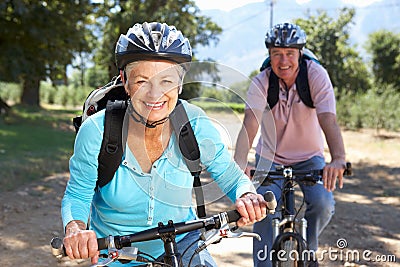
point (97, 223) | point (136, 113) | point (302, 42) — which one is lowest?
point (97, 223)

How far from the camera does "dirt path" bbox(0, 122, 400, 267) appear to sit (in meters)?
5.70

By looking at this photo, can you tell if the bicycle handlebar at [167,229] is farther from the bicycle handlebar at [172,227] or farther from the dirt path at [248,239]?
the dirt path at [248,239]

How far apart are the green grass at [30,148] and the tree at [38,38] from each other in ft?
5.70

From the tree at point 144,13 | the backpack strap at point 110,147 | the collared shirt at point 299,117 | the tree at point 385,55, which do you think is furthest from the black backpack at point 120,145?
the tree at point 385,55

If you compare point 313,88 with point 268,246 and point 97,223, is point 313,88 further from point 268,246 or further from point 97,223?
point 97,223

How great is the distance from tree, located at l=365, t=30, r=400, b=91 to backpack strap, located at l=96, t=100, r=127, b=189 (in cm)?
3068

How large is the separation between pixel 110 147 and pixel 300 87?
2.25 m

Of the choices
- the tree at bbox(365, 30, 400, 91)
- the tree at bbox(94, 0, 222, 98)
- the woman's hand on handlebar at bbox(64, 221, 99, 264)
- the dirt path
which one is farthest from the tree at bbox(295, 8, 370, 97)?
the woman's hand on handlebar at bbox(64, 221, 99, 264)

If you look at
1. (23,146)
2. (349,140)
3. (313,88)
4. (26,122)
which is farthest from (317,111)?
(26,122)

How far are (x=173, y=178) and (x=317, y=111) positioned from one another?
215 cm

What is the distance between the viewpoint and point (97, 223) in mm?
2676

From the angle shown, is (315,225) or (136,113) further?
(315,225)

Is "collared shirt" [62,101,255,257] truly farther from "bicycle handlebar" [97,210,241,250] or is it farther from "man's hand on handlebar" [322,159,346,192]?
"man's hand on handlebar" [322,159,346,192]

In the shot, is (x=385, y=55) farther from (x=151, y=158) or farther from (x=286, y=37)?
(x=151, y=158)
